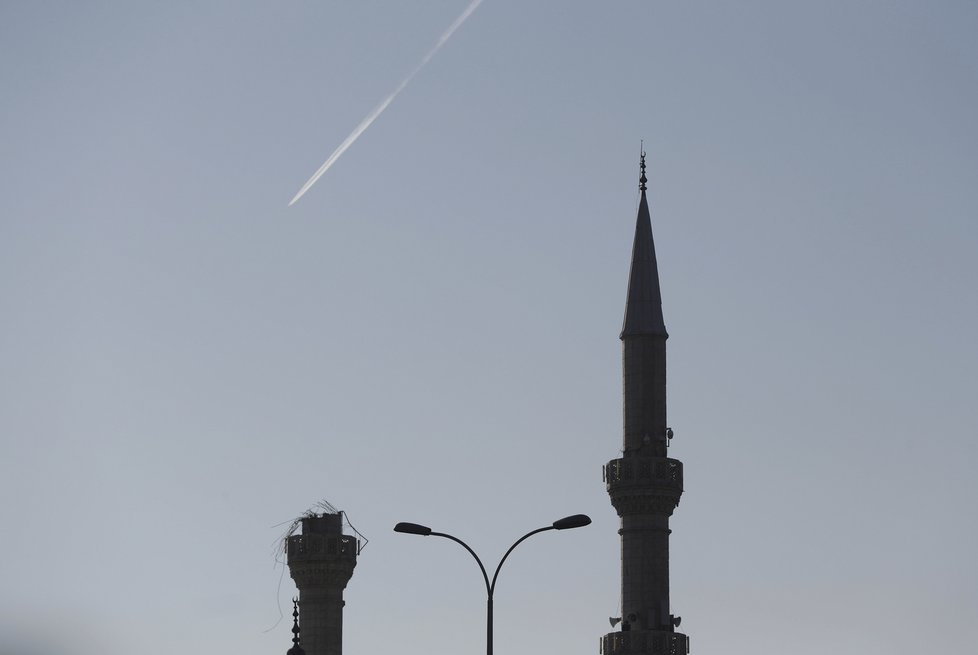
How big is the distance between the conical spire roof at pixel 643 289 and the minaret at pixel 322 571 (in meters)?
20.0

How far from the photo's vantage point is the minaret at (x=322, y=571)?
343 feet

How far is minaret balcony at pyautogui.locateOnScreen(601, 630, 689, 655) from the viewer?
9288 cm

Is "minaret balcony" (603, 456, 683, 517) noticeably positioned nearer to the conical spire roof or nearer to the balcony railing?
the conical spire roof

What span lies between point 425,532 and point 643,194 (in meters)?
49.1

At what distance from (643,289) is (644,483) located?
1039 cm

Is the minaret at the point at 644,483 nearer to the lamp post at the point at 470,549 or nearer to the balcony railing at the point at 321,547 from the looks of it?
the balcony railing at the point at 321,547

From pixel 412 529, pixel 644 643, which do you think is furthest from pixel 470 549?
pixel 644 643

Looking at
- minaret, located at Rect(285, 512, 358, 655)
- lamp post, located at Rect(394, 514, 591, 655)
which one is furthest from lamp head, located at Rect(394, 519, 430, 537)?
minaret, located at Rect(285, 512, 358, 655)

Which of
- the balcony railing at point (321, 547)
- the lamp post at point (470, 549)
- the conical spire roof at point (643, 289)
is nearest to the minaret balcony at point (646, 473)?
the conical spire roof at point (643, 289)

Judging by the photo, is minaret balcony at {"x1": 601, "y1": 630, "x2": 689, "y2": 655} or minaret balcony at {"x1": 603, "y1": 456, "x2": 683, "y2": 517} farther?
minaret balcony at {"x1": 603, "y1": 456, "x2": 683, "y2": 517}

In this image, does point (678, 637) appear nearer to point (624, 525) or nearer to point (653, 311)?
point (624, 525)

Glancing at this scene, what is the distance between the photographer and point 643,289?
98.8 m

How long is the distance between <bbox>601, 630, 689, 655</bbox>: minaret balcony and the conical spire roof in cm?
1495

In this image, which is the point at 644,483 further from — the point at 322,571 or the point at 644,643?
the point at 322,571
